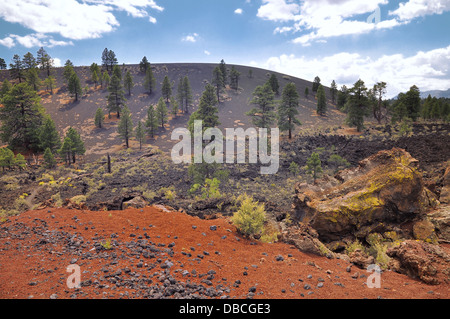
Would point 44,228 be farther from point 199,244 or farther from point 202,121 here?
point 202,121

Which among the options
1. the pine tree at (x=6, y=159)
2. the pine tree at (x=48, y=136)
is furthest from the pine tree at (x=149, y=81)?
the pine tree at (x=6, y=159)

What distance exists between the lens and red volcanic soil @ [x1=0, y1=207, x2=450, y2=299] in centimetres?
504

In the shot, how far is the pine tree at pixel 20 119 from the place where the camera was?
137 ft

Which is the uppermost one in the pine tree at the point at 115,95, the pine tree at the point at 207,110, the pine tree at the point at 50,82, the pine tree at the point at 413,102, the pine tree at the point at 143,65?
the pine tree at the point at 143,65

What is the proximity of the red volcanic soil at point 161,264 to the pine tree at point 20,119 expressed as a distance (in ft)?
147

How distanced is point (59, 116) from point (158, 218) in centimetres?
7430

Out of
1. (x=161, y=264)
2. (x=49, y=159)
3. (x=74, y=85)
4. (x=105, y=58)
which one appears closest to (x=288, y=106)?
(x=49, y=159)

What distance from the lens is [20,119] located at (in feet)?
139

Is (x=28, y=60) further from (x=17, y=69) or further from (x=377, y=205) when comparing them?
(x=377, y=205)

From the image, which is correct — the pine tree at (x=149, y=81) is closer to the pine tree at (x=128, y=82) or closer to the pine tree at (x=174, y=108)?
the pine tree at (x=128, y=82)

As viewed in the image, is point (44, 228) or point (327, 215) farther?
point (327, 215)
